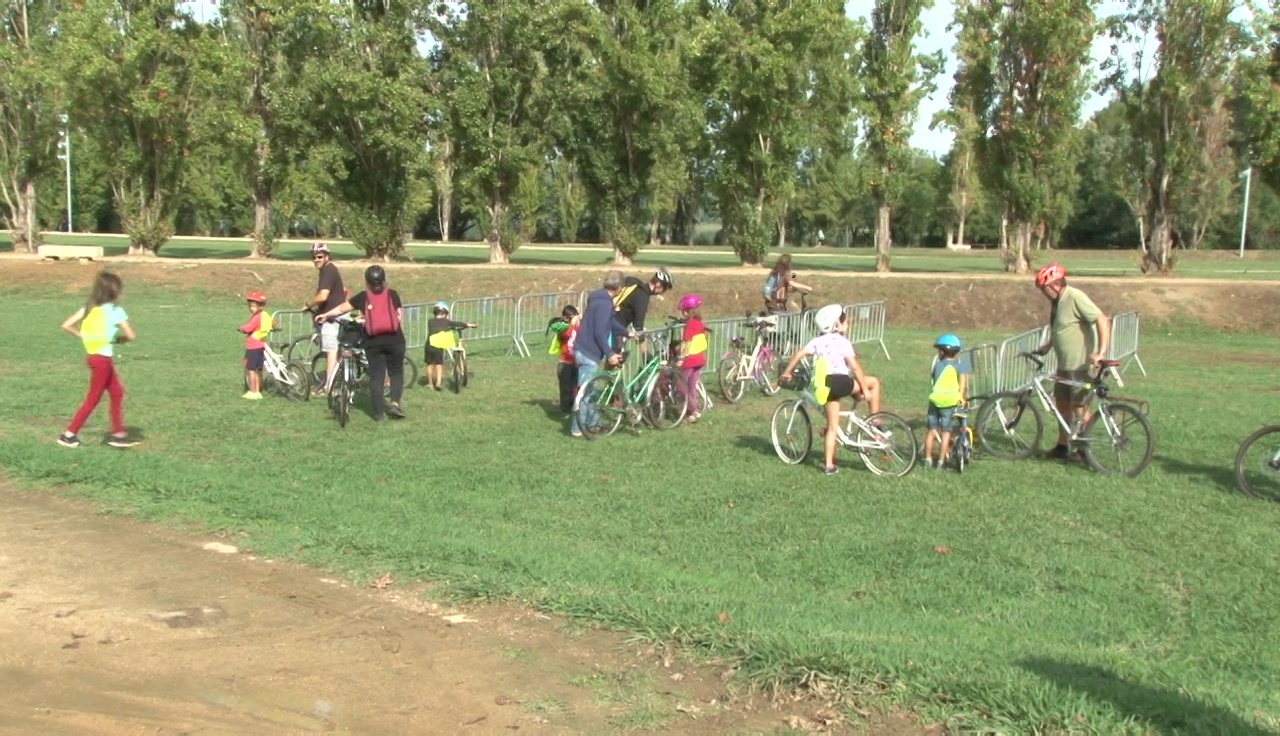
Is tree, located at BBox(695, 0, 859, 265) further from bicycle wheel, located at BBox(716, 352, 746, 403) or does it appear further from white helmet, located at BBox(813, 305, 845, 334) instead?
white helmet, located at BBox(813, 305, 845, 334)

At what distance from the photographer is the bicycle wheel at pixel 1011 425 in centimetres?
1100

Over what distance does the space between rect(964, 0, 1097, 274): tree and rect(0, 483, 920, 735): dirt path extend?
103 ft

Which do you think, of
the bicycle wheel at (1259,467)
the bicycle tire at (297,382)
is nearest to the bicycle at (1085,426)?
the bicycle wheel at (1259,467)

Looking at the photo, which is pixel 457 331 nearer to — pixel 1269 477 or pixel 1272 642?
pixel 1269 477

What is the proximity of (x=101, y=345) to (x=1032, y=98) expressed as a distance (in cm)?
3016

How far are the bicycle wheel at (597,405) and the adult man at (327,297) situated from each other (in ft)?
10.6

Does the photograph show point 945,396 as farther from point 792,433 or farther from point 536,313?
point 536,313

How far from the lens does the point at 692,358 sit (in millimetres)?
13047

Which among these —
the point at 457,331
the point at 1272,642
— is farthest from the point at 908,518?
the point at 457,331

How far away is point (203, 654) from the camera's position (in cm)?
550

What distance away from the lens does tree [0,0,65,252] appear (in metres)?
36.8

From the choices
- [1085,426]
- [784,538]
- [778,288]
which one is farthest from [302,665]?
[778,288]

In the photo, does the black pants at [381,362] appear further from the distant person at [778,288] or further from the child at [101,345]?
the distant person at [778,288]

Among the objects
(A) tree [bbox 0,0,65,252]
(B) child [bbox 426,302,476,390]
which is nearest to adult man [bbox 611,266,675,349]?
(B) child [bbox 426,302,476,390]
